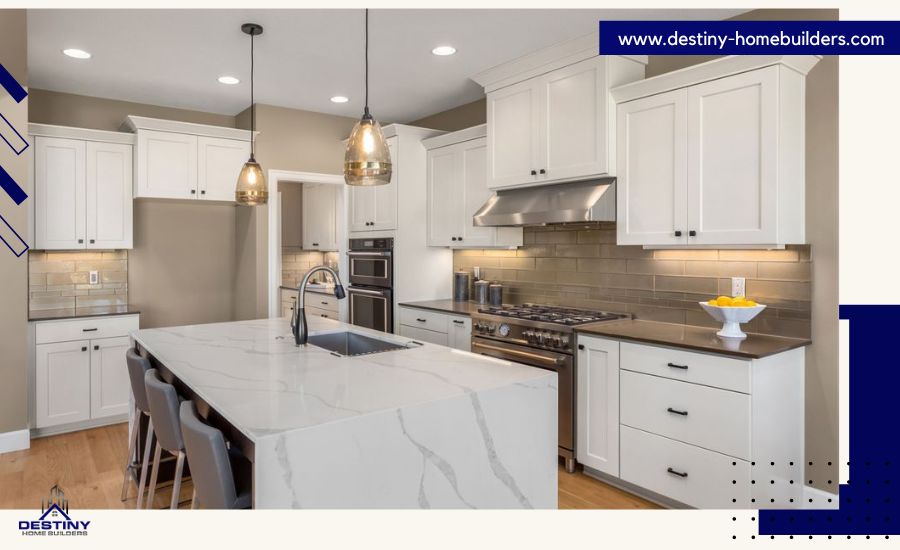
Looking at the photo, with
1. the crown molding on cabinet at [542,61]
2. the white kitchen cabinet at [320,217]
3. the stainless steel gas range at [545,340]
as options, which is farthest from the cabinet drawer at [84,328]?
the crown molding on cabinet at [542,61]

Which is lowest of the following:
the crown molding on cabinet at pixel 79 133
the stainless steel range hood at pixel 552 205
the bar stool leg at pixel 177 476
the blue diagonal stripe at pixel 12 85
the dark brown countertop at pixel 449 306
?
the bar stool leg at pixel 177 476

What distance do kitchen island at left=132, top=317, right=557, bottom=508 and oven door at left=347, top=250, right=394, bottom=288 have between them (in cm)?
240

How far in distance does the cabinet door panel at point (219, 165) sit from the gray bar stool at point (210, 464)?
3.42 m

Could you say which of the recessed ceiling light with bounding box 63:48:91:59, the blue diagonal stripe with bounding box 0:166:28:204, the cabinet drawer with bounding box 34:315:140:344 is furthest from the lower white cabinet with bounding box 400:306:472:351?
the recessed ceiling light with bounding box 63:48:91:59

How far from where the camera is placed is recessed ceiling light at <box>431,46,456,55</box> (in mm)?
3623

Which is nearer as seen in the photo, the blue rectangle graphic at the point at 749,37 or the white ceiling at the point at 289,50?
the blue rectangle graphic at the point at 749,37

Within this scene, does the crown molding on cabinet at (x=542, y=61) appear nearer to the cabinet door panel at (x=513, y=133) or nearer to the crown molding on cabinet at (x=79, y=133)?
the cabinet door panel at (x=513, y=133)

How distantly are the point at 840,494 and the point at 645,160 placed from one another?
1907 mm

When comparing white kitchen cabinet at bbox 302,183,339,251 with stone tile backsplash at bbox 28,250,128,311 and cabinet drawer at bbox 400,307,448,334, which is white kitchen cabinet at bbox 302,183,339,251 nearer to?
cabinet drawer at bbox 400,307,448,334

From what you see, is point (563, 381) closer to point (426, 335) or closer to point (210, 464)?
point (426, 335)

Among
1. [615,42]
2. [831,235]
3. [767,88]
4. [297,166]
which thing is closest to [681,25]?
[615,42]

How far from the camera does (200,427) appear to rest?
1.71m

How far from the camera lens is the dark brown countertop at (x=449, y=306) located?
13.7 ft

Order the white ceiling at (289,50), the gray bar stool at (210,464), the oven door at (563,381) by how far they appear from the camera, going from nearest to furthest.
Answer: the gray bar stool at (210,464)
the white ceiling at (289,50)
the oven door at (563,381)
